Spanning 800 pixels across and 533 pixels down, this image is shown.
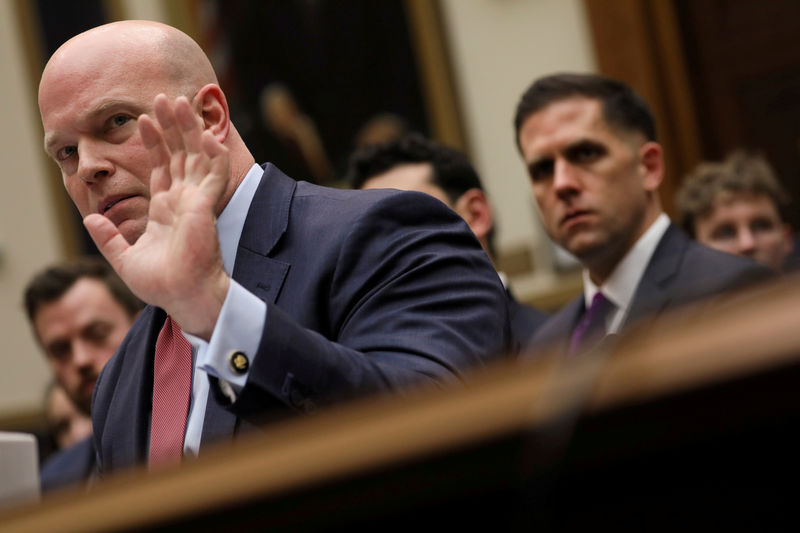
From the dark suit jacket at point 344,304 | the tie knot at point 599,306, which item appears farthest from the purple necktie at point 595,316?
the dark suit jacket at point 344,304

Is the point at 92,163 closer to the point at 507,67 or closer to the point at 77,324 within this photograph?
the point at 77,324

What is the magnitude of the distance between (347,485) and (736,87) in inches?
217

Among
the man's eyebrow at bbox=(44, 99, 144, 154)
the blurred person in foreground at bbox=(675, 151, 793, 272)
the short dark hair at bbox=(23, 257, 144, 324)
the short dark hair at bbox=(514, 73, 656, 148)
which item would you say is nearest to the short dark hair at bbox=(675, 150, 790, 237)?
the blurred person in foreground at bbox=(675, 151, 793, 272)

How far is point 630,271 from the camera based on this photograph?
3771 millimetres

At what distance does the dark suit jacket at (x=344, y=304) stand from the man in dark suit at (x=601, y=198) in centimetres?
163

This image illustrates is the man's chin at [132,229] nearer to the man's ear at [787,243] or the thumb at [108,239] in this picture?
the thumb at [108,239]

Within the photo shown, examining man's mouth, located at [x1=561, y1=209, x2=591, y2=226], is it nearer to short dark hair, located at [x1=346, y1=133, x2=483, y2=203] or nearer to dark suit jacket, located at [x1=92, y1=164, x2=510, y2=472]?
short dark hair, located at [x1=346, y1=133, x2=483, y2=203]

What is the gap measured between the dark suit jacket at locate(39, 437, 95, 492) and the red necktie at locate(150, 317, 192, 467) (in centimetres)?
198

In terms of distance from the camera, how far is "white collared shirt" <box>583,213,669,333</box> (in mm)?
3750

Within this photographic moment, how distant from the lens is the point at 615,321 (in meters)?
3.69

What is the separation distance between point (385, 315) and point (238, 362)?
1.06 feet

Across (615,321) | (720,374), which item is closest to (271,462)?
(720,374)

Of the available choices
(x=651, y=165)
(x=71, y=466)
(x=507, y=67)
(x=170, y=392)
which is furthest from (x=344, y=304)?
(x=507, y=67)

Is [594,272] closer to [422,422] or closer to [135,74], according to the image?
[135,74]
